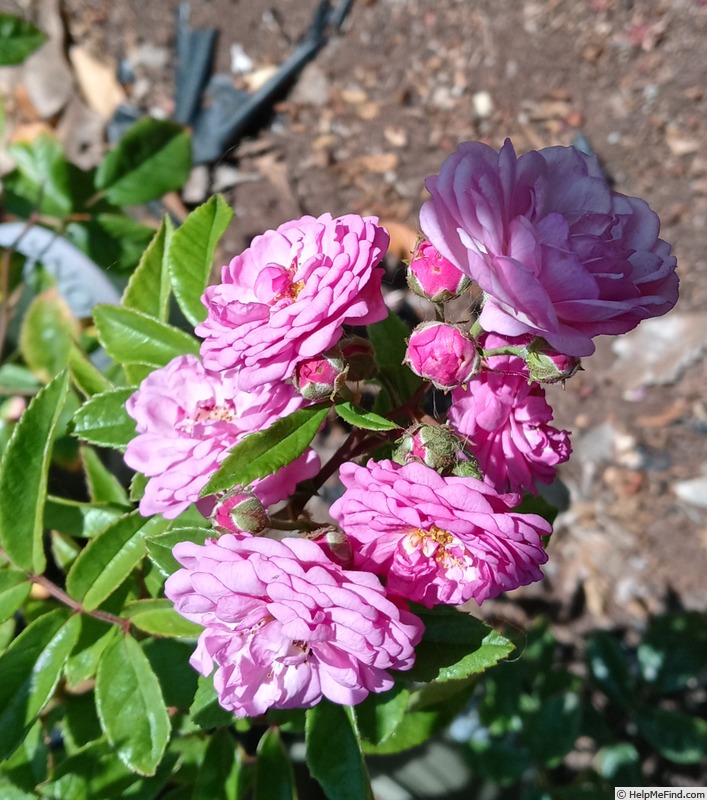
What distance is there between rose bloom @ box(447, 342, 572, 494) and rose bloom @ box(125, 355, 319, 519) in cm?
19

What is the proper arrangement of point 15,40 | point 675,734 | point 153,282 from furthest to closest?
point 675,734 → point 15,40 → point 153,282

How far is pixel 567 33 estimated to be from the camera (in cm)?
237

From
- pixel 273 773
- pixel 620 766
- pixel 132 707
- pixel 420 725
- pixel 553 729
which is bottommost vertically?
pixel 620 766

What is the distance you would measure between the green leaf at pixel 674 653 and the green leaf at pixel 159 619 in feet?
3.50

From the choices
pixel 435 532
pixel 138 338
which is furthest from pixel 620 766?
pixel 138 338

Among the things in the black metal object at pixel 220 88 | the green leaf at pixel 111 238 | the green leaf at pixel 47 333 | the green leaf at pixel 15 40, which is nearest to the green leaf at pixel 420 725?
the green leaf at pixel 47 333

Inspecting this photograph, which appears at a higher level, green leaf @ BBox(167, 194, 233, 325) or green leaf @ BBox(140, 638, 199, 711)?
green leaf @ BBox(167, 194, 233, 325)

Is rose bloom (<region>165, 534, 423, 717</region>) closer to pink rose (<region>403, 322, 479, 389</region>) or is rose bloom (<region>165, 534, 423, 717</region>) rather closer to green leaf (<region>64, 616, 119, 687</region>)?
pink rose (<region>403, 322, 479, 389</region>)

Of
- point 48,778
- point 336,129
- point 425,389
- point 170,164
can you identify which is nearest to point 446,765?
point 48,778

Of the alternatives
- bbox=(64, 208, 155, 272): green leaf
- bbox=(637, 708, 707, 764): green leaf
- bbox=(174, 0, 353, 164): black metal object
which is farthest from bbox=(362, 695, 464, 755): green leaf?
bbox=(174, 0, 353, 164): black metal object

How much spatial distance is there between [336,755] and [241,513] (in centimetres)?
38

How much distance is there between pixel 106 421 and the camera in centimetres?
103

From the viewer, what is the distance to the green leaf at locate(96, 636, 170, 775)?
0.95m

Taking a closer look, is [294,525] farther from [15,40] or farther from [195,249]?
[15,40]
